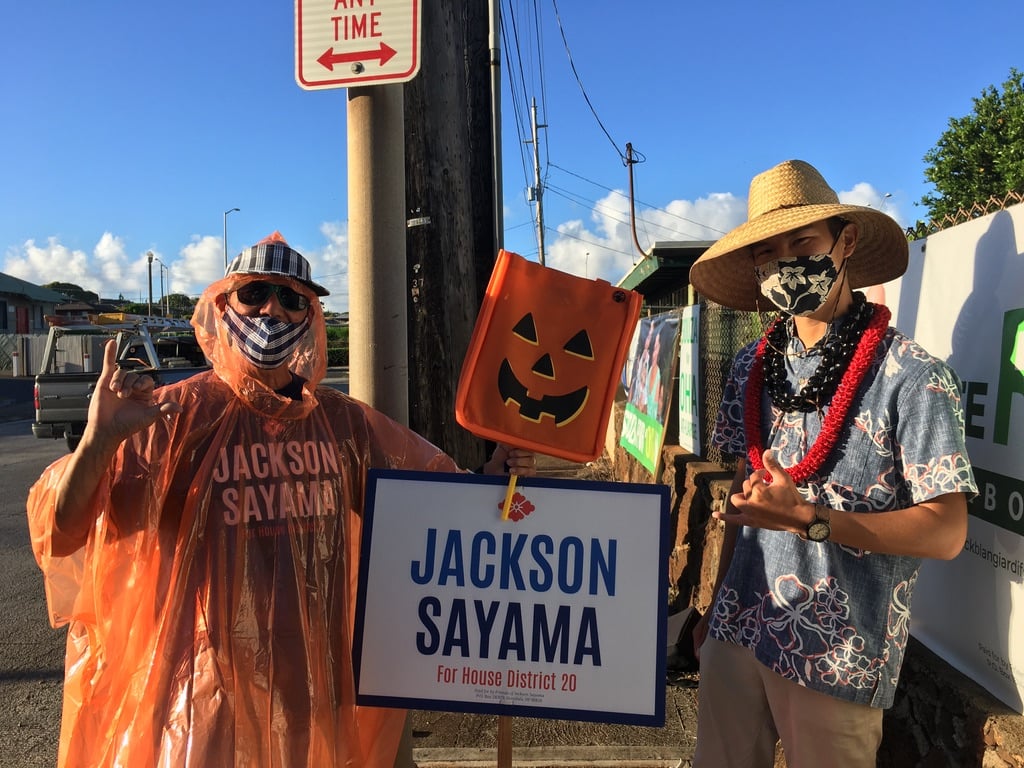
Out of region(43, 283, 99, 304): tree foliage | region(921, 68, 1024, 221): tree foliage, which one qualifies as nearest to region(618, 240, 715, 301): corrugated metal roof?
region(921, 68, 1024, 221): tree foliage

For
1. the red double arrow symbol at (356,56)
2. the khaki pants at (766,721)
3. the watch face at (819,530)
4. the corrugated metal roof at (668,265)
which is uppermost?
the corrugated metal roof at (668,265)

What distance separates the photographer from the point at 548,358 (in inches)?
71.7

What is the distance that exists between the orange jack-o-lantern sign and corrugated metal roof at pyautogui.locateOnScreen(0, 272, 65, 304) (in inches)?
1610

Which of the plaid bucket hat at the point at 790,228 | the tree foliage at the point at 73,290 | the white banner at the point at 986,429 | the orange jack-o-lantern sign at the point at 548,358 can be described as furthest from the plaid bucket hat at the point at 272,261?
the tree foliage at the point at 73,290

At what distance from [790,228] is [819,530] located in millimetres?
782

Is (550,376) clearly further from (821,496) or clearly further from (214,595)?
(214,595)

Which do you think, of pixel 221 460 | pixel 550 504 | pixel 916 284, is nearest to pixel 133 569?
pixel 221 460

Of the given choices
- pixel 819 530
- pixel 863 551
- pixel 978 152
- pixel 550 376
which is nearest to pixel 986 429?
pixel 863 551

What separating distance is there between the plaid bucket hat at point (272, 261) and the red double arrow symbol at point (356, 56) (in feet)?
2.11

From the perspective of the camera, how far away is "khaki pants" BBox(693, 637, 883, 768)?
1762mm

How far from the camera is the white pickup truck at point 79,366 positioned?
9891mm

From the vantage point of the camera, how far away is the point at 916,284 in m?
2.33

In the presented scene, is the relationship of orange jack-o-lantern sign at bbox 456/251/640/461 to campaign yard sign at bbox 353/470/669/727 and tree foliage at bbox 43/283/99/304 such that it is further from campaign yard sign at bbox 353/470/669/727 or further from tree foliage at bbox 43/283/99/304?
tree foliage at bbox 43/283/99/304

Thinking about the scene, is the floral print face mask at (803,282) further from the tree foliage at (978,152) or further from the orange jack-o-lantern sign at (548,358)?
the tree foliage at (978,152)
